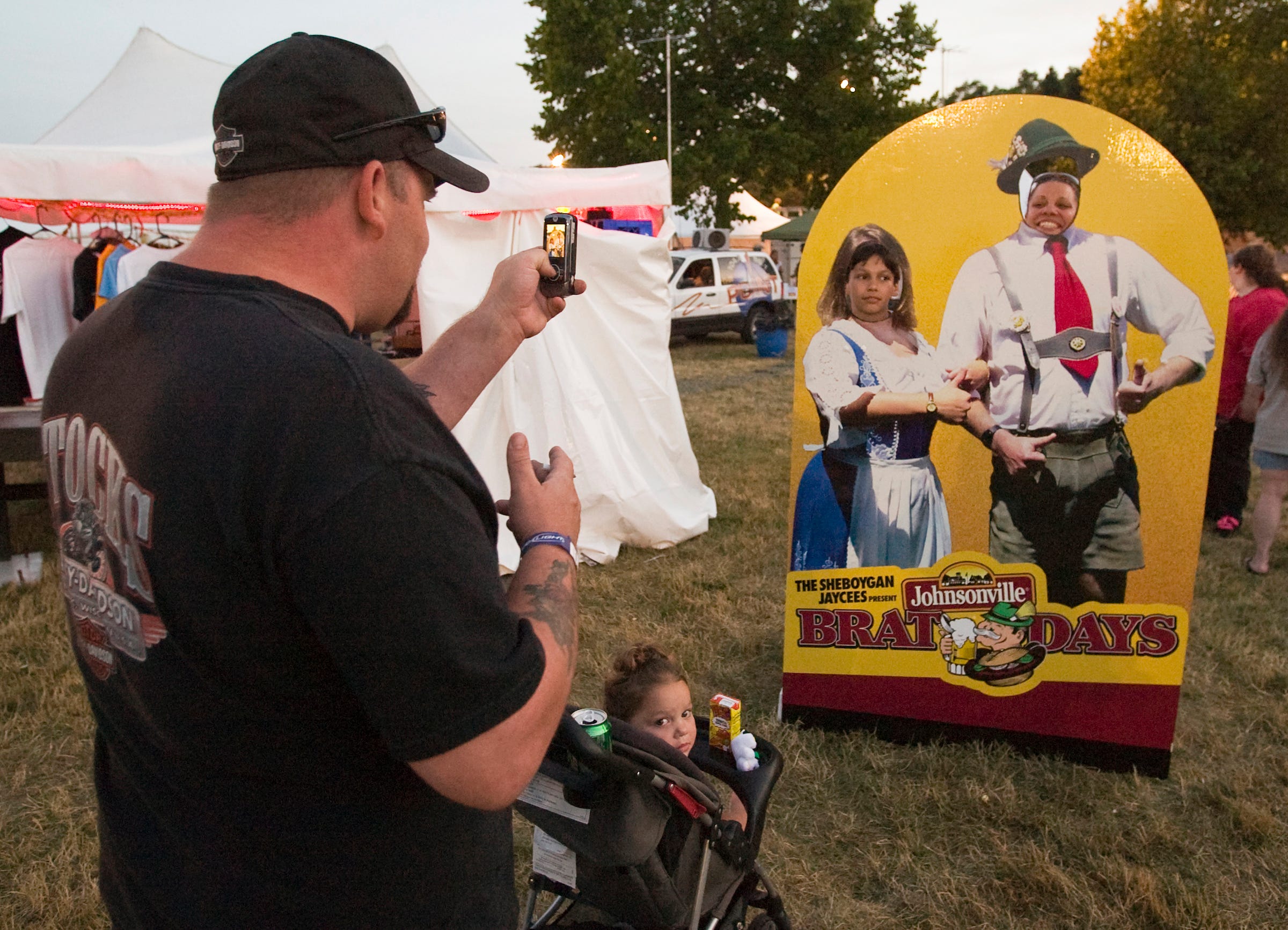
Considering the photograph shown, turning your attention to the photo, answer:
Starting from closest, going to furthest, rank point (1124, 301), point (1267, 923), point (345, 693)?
point (345, 693) → point (1267, 923) → point (1124, 301)

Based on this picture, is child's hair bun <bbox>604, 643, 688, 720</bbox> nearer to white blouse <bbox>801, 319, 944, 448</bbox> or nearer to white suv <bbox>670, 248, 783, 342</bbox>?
white blouse <bbox>801, 319, 944, 448</bbox>

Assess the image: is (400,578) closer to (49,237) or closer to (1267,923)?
(1267,923)

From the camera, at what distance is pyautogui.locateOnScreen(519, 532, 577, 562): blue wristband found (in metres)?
1.23

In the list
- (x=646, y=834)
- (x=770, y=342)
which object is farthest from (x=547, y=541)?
(x=770, y=342)

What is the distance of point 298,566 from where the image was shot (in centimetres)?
90

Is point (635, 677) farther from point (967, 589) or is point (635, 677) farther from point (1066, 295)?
point (1066, 295)

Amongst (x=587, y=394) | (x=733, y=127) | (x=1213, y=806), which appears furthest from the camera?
(x=733, y=127)

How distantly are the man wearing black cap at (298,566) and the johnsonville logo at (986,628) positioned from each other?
2.39 metres

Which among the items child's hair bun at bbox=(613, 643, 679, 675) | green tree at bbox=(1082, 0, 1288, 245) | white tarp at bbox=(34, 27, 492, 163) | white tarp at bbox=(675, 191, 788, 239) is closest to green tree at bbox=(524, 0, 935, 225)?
white tarp at bbox=(675, 191, 788, 239)

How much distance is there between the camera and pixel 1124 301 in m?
2.93

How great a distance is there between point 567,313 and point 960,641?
326 cm

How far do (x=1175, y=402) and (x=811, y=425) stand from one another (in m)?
1.22

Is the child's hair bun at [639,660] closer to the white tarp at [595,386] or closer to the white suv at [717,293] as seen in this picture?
the white tarp at [595,386]

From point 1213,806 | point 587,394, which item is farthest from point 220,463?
point 587,394
